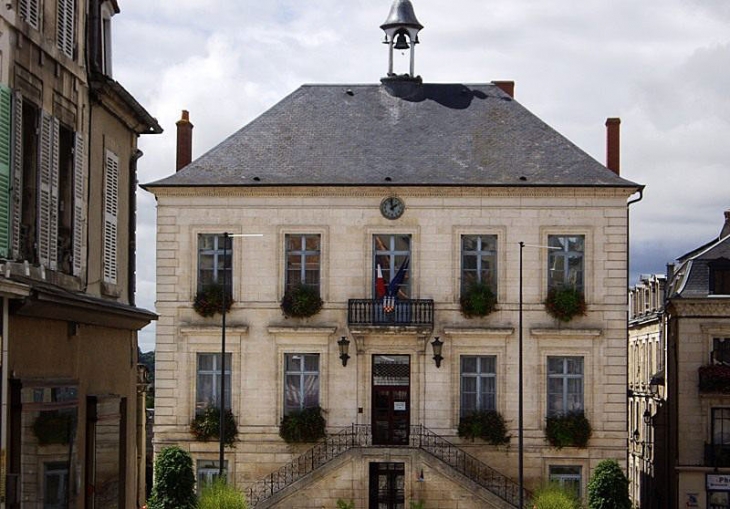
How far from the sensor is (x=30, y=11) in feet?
56.3

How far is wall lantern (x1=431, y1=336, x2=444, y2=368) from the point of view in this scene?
146ft

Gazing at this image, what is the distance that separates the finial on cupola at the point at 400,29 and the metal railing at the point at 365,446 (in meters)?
12.2

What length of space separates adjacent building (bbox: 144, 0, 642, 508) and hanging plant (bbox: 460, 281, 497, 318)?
16cm

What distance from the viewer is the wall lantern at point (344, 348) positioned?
4462cm

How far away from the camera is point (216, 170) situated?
46000 mm

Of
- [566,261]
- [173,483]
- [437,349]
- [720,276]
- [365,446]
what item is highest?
[566,261]

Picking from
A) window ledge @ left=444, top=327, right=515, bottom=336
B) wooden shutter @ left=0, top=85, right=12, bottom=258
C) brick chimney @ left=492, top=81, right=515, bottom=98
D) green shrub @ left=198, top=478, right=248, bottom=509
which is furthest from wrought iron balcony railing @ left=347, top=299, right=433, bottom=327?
wooden shutter @ left=0, top=85, right=12, bottom=258

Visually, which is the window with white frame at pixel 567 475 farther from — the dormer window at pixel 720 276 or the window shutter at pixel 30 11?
the window shutter at pixel 30 11

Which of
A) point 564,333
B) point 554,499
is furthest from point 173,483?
point 564,333

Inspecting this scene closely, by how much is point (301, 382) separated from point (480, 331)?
5414 millimetres

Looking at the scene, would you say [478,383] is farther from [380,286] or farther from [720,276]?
[720,276]

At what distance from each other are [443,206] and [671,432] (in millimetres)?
12143

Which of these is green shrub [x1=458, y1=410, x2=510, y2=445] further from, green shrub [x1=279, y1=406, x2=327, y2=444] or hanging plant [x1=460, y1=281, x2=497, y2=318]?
green shrub [x1=279, y1=406, x2=327, y2=444]

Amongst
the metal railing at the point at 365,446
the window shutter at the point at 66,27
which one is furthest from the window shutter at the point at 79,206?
the metal railing at the point at 365,446
